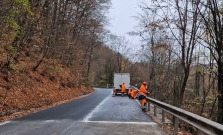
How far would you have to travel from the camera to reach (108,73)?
79.4m

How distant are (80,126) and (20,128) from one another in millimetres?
2006

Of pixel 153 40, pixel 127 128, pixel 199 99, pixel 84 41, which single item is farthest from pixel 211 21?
pixel 84 41

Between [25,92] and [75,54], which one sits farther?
[75,54]

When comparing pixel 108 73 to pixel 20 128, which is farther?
pixel 108 73

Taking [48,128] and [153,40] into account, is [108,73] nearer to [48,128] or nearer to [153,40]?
[153,40]

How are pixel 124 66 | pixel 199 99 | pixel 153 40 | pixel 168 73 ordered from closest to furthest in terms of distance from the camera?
pixel 199 99
pixel 168 73
pixel 153 40
pixel 124 66

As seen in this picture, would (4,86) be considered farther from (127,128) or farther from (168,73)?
(168,73)

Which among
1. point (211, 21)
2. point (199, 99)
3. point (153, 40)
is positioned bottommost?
point (199, 99)

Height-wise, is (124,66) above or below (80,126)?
above

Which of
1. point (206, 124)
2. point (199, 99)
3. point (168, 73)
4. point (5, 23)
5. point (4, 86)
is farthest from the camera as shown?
point (168, 73)

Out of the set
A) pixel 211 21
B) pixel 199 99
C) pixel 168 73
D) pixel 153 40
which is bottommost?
pixel 199 99

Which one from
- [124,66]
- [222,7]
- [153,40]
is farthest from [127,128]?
[124,66]

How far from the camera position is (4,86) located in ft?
54.9

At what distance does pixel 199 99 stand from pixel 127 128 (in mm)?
17863
